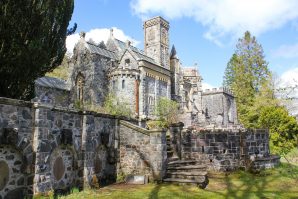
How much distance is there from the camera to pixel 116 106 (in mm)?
31609

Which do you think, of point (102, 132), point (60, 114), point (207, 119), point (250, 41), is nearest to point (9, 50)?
point (60, 114)

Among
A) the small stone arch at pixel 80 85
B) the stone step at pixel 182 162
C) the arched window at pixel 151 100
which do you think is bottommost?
the stone step at pixel 182 162

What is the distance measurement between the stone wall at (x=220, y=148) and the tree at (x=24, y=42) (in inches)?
298

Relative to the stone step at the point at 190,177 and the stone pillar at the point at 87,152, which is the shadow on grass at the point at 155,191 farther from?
the stone pillar at the point at 87,152

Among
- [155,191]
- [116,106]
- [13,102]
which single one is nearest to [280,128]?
[116,106]

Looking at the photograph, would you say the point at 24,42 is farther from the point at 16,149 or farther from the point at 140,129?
the point at 140,129

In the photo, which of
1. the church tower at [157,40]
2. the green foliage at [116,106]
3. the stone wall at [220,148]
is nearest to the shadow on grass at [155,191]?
the stone wall at [220,148]

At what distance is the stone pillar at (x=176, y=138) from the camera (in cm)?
1367

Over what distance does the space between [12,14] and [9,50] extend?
125 cm

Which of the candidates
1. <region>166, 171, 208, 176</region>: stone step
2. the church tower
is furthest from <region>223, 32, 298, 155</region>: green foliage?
<region>166, 171, 208, 176</region>: stone step

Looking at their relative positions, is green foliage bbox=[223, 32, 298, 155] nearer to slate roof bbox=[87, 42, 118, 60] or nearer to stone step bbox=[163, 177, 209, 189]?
slate roof bbox=[87, 42, 118, 60]

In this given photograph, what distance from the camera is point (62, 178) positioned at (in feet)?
30.2

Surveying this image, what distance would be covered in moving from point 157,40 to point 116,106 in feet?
63.8

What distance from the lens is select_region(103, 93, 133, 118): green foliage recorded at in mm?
29022
